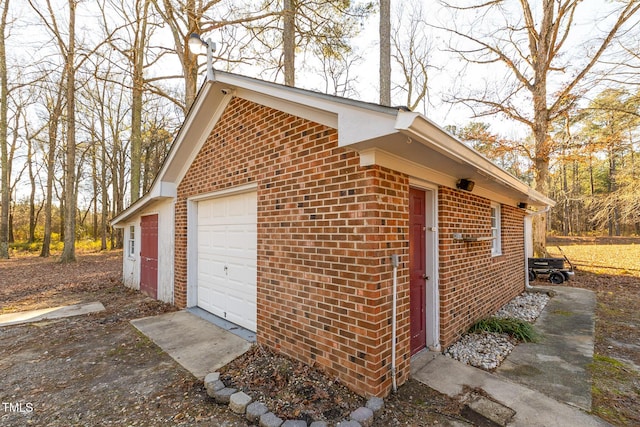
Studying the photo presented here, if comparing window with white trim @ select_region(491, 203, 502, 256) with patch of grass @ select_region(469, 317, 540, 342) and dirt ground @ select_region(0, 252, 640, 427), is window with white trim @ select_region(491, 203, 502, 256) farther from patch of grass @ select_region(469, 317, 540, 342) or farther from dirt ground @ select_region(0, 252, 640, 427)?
dirt ground @ select_region(0, 252, 640, 427)

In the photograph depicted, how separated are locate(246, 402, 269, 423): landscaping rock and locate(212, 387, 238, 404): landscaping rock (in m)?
0.32

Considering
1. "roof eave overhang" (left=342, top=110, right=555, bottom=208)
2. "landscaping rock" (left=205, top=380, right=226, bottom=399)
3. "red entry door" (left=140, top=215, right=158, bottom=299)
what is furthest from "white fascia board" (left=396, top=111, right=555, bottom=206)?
"red entry door" (left=140, top=215, right=158, bottom=299)

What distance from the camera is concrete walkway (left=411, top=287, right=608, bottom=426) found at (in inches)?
108

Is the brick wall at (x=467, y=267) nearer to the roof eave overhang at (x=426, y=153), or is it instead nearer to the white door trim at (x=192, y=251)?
the roof eave overhang at (x=426, y=153)

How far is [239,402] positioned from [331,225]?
1964mm

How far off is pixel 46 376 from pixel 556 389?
232 inches

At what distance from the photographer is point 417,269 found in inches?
153

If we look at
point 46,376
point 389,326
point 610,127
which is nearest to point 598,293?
point 389,326

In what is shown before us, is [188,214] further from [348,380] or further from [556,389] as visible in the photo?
[556,389]

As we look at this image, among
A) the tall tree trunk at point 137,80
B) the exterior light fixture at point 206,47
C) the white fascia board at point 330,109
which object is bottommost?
the white fascia board at point 330,109

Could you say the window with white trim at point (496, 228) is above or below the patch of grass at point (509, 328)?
above

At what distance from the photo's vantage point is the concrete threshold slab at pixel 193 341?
12.3 ft

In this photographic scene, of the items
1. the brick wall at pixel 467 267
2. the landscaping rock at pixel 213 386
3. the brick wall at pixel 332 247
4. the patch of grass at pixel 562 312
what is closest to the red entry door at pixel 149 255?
the brick wall at pixel 332 247

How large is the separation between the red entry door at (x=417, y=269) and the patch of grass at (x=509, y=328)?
132 cm
